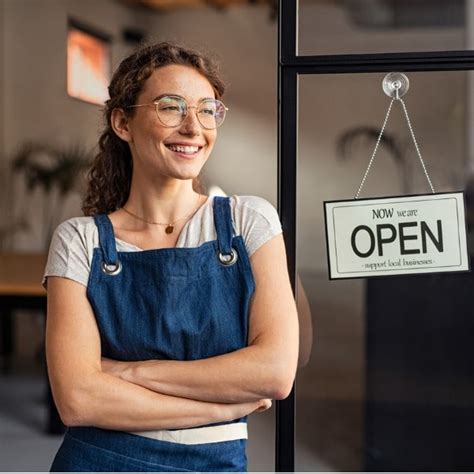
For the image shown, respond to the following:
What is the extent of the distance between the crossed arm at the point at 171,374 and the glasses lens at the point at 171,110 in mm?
272

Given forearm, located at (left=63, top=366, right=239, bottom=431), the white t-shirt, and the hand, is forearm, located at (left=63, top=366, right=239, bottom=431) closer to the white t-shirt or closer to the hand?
the hand

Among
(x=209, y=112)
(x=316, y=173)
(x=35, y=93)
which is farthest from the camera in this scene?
(x=35, y=93)

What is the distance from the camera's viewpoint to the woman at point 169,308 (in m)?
1.57

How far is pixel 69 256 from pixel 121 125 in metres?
0.27

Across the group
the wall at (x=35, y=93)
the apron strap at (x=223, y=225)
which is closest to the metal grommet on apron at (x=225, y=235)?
the apron strap at (x=223, y=225)

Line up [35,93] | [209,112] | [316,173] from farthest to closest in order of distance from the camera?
[35,93] → [316,173] → [209,112]

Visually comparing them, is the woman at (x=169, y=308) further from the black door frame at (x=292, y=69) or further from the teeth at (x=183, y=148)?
the black door frame at (x=292, y=69)

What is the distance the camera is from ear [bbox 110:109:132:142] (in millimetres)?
1729

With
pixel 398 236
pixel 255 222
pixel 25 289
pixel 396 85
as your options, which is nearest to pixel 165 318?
pixel 255 222

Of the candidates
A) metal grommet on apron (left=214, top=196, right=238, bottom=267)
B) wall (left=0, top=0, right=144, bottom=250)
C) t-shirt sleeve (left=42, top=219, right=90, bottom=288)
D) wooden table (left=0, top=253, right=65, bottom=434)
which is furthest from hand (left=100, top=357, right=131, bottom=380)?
wall (left=0, top=0, right=144, bottom=250)

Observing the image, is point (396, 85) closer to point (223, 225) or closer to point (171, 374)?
point (223, 225)

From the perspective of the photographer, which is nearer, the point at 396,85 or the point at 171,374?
the point at 171,374

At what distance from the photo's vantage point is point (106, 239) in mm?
→ 1656

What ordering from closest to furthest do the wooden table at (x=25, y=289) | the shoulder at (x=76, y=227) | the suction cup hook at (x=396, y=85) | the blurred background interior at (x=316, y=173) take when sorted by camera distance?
the shoulder at (x=76, y=227) < the suction cup hook at (x=396, y=85) < the blurred background interior at (x=316, y=173) < the wooden table at (x=25, y=289)
